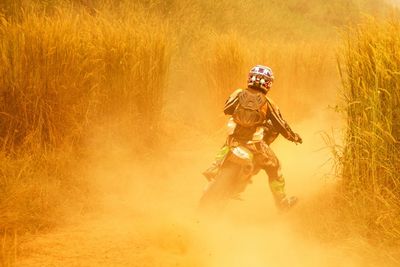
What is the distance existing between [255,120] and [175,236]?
1.28 m

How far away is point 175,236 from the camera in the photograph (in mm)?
5008

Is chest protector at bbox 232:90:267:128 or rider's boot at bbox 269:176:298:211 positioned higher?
chest protector at bbox 232:90:267:128

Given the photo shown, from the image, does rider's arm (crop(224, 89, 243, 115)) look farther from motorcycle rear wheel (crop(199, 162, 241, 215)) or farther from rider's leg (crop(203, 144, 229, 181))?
motorcycle rear wheel (crop(199, 162, 241, 215))

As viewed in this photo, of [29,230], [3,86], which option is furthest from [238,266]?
[3,86]

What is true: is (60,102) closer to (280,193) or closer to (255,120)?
(255,120)

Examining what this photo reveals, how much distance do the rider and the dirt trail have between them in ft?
1.61

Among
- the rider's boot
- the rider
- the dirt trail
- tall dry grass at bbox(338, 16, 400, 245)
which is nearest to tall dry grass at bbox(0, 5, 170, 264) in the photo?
the dirt trail

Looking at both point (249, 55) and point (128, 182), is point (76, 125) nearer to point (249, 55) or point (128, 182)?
point (128, 182)

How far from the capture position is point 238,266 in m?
4.47

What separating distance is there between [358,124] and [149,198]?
2846mm

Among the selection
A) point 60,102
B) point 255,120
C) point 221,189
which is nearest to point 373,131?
point 255,120

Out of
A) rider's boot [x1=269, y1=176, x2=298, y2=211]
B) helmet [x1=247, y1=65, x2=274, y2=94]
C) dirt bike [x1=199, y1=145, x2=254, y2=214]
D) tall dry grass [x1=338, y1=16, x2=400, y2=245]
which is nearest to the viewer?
tall dry grass [x1=338, y1=16, x2=400, y2=245]

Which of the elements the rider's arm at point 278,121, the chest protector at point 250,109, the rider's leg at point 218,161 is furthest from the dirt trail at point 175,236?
the chest protector at point 250,109

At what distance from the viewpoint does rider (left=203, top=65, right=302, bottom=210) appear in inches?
208
